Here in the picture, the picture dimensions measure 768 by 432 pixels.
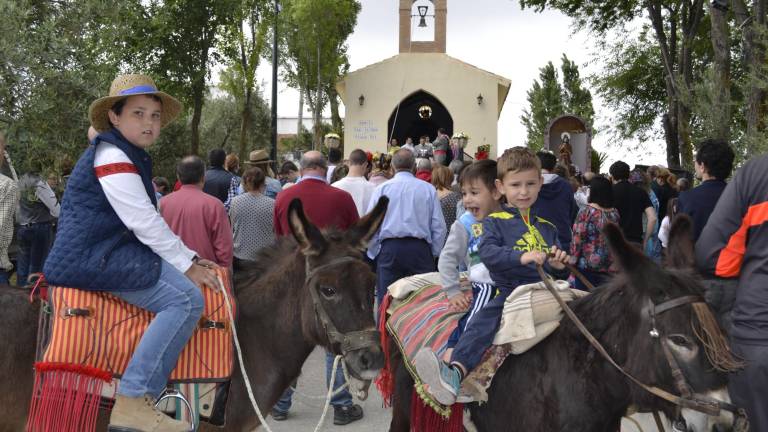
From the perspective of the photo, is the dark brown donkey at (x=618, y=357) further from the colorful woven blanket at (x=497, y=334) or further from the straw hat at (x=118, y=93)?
the straw hat at (x=118, y=93)

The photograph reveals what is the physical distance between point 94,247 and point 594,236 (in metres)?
5.52

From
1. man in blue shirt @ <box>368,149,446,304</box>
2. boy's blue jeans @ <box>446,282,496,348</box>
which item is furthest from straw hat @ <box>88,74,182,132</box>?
man in blue shirt @ <box>368,149,446,304</box>

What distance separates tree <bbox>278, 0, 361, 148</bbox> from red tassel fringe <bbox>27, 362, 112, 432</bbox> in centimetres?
3594

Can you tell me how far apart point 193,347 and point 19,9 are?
736cm

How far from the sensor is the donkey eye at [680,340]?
307 cm

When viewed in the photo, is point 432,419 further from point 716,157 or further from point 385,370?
point 716,157

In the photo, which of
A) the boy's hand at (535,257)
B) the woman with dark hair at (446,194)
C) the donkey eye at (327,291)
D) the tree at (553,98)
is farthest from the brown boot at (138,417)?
the tree at (553,98)

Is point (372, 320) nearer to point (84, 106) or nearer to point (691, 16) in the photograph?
point (84, 106)

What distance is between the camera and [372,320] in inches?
149

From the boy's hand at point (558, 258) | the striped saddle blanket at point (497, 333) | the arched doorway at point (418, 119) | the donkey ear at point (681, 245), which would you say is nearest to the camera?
the donkey ear at point (681, 245)

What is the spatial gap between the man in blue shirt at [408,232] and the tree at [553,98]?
198 ft

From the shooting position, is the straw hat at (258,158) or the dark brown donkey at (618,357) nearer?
the dark brown donkey at (618,357)

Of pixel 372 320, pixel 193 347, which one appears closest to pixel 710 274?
pixel 372 320

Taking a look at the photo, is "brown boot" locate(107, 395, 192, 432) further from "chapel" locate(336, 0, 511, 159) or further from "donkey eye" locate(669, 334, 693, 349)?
"chapel" locate(336, 0, 511, 159)
